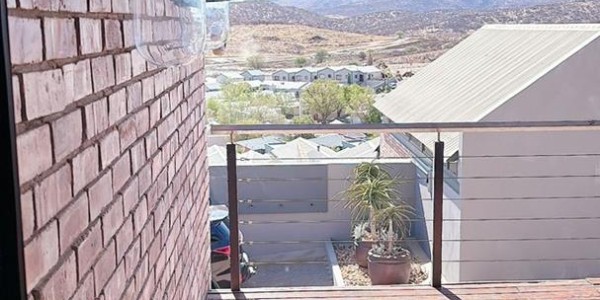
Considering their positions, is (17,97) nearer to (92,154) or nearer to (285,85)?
(92,154)

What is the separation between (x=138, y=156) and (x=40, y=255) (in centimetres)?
65

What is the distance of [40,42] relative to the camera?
0.83 metres

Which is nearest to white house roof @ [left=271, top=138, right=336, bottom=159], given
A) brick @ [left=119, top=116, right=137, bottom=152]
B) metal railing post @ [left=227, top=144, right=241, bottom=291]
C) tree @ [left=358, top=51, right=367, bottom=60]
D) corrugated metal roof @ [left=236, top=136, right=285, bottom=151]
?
corrugated metal roof @ [left=236, top=136, right=285, bottom=151]

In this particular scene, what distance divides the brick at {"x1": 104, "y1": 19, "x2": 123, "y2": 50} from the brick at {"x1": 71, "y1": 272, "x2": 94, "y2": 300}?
40cm

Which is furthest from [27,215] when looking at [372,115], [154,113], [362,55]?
[372,115]

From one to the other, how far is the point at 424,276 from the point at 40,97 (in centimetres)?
444

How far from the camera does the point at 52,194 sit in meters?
0.86

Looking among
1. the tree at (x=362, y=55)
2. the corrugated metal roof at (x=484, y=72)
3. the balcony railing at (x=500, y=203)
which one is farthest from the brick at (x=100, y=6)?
the corrugated metal roof at (x=484, y=72)

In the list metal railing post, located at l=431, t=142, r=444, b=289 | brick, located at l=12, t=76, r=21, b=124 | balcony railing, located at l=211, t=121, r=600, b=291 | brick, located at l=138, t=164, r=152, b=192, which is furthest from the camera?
balcony railing, located at l=211, t=121, r=600, b=291

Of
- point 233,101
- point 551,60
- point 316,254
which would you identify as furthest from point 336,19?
point 551,60

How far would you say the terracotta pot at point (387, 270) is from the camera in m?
4.67

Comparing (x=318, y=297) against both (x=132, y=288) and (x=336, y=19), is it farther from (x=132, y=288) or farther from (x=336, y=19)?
(x=336, y=19)

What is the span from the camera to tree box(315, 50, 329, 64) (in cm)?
430

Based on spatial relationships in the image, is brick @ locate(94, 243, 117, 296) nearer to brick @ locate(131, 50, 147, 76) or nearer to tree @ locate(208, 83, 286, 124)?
brick @ locate(131, 50, 147, 76)
